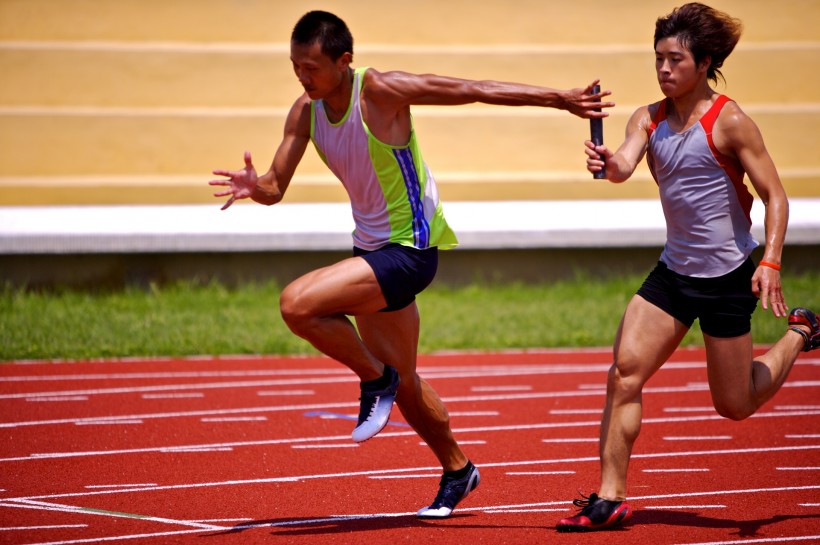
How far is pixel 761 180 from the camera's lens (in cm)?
525

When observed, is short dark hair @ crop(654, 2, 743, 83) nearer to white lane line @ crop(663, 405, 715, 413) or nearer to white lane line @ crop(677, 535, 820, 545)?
white lane line @ crop(677, 535, 820, 545)

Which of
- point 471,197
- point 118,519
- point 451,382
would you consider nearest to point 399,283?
point 118,519

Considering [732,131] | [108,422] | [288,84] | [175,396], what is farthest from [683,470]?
[288,84]

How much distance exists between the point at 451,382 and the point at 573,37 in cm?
879

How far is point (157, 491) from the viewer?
249 inches

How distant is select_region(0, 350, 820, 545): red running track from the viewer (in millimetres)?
5531

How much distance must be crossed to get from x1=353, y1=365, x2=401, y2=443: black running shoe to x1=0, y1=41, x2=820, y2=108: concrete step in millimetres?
11360

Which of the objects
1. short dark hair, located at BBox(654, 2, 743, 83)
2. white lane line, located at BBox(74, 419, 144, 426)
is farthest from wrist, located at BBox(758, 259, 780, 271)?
white lane line, located at BBox(74, 419, 144, 426)

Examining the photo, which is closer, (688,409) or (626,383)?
(626,383)

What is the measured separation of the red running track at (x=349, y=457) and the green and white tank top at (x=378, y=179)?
1306mm

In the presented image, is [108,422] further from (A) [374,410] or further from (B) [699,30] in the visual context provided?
(B) [699,30]

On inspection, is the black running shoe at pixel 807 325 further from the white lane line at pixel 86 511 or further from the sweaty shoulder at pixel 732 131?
the white lane line at pixel 86 511

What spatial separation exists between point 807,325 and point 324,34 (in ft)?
9.12

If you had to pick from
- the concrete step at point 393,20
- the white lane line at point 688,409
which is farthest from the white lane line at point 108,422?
the concrete step at point 393,20
